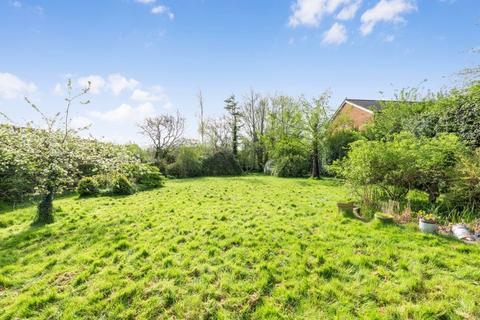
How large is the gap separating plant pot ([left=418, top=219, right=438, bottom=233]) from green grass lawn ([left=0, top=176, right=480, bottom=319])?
261 millimetres

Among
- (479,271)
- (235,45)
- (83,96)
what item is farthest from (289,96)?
(479,271)

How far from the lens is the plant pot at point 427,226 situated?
4582mm

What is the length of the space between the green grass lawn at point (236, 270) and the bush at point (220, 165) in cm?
1464

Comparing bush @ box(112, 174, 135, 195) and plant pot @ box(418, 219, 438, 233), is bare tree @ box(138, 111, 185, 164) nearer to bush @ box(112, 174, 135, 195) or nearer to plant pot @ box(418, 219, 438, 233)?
bush @ box(112, 174, 135, 195)

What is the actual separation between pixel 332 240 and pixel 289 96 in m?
21.8

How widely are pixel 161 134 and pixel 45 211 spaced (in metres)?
17.4

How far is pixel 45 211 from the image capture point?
20.1ft

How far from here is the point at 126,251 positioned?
165 inches

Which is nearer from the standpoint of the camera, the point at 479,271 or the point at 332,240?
the point at 479,271

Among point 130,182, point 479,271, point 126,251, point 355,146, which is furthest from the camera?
point 130,182

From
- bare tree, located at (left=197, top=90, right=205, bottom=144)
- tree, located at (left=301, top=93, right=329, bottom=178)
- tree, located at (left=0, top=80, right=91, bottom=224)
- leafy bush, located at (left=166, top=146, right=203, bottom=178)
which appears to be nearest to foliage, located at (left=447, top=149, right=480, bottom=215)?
tree, located at (left=301, top=93, right=329, bottom=178)

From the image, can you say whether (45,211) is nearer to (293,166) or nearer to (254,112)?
(293,166)

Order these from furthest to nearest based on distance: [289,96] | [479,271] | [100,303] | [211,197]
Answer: [289,96] → [211,197] → [479,271] → [100,303]

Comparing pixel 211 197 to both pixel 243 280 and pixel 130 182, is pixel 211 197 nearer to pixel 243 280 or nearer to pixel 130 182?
pixel 130 182
